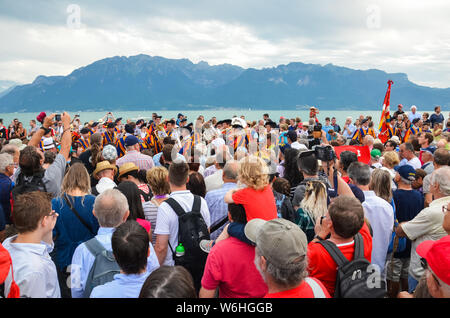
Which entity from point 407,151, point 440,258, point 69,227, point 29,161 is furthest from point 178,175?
point 407,151

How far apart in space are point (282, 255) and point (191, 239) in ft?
4.66

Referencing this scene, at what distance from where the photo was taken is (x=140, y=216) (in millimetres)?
3309

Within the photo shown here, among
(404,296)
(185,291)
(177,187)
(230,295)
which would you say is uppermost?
(177,187)

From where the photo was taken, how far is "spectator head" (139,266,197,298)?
154cm

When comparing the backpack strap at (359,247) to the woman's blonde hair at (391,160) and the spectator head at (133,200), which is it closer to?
the spectator head at (133,200)

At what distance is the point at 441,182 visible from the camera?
325 cm

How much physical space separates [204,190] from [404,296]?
9.35 feet

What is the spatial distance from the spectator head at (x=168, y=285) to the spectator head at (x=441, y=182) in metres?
2.98

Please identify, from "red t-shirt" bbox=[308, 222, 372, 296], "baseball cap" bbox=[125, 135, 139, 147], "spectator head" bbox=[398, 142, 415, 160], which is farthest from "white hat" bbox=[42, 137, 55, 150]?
"spectator head" bbox=[398, 142, 415, 160]

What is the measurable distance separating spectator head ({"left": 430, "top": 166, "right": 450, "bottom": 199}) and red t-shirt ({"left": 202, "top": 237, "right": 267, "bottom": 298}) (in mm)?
2303

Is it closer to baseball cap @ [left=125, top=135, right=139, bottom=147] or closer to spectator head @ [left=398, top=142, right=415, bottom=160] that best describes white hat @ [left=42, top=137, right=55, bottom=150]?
baseball cap @ [left=125, top=135, right=139, bottom=147]

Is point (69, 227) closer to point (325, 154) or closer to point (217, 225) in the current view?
point (217, 225)
